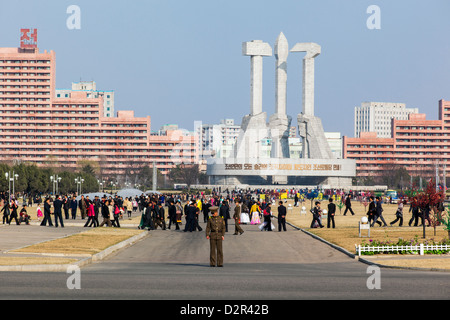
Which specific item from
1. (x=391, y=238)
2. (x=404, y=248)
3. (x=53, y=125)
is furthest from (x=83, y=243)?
(x=53, y=125)

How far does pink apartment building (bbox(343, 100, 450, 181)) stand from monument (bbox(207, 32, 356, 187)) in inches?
2231

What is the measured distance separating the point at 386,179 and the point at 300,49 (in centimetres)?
6117

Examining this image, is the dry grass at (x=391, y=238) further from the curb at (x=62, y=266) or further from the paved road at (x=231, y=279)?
the curb at (x=62, y=266)

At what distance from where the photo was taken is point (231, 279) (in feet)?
54.6

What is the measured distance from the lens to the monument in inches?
4914

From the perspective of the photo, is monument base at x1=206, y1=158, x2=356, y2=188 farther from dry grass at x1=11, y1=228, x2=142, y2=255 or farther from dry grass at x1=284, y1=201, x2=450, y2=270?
dry grass at x1=11, y1=228, x2=142, y2=255

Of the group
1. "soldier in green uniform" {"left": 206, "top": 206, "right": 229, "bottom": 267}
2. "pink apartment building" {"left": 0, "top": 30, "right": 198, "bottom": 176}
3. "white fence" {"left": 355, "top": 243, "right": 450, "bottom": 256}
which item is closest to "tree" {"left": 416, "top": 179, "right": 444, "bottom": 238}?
"white fence" {"left": 355, "top": 243, "right": 450, "bottom": 256}

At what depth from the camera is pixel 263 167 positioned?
133750 millimetres

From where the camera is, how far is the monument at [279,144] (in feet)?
409

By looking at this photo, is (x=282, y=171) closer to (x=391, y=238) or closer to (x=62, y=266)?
(x=391, y=238)

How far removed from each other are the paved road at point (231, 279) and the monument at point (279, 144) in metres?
101

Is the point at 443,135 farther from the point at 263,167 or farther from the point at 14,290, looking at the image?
the point at 14,290

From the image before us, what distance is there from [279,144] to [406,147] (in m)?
73.9
